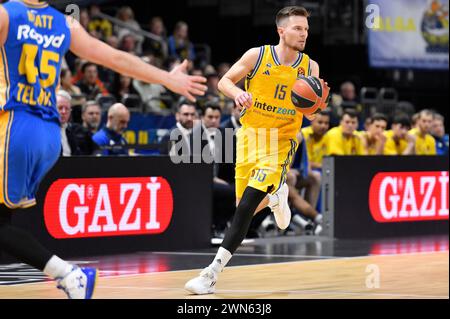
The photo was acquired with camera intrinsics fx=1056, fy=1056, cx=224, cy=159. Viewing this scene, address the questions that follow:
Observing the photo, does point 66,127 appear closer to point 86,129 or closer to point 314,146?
point 86,129

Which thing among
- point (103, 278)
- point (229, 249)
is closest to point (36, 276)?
point (103, 278)

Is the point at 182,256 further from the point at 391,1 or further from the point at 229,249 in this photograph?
the point at 391,1

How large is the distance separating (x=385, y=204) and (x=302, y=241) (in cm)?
164

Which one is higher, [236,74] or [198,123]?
[236,74]

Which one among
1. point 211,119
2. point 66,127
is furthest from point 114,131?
point 211,119

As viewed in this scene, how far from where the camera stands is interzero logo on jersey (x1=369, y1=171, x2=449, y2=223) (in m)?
14.4

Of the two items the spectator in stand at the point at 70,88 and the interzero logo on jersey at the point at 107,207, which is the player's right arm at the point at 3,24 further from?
the spectator in stand at the point at 70,88

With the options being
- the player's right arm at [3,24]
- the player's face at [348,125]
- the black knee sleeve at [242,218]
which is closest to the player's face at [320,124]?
→ the player's face at [348,125]

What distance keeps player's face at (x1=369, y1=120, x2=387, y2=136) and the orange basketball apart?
7034 millimetres

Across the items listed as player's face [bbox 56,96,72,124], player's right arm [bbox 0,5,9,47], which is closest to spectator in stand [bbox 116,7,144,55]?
player's face [bbox 56,96,72,124]

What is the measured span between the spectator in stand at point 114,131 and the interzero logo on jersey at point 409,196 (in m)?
3.61

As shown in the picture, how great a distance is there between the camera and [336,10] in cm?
2111

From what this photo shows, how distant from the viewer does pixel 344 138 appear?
1512 centimetres

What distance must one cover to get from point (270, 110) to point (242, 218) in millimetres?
970
